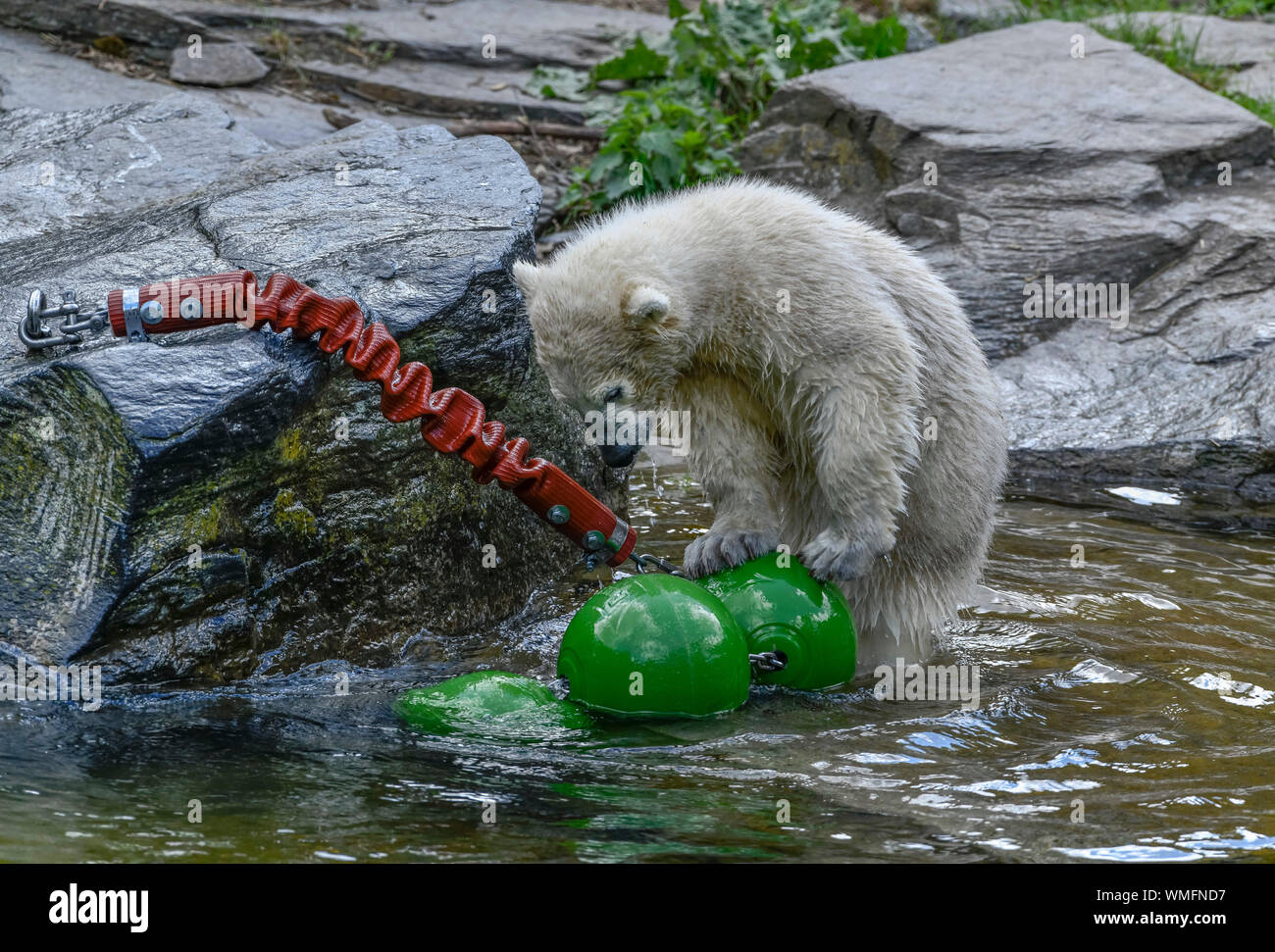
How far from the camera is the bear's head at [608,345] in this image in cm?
442

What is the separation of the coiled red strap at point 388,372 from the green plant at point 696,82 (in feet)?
16.6

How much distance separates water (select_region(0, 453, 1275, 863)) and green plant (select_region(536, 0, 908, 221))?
4912mm

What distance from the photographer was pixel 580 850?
9.96ft

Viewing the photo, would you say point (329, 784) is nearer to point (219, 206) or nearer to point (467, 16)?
point (219, 206)

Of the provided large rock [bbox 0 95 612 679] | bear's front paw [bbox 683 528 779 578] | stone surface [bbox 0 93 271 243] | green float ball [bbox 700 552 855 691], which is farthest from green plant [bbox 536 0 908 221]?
green float ball [bbox 700 552 855 691]

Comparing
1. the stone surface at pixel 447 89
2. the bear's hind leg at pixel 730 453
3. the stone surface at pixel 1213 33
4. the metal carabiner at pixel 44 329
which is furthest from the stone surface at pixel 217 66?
the stone surface at pixel 1213 33

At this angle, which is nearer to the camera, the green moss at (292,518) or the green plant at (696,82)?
the green moss at (292,518)

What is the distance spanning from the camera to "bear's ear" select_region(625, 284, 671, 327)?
429 centimetres

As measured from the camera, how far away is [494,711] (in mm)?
3865

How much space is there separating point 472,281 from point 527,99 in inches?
240

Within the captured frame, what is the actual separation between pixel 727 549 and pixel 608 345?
0.76 m

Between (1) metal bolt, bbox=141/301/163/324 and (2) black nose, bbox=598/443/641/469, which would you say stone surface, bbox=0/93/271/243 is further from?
(2) black nose, bbox=598/443/641/469

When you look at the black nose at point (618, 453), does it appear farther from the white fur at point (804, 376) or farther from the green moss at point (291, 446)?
the green moss at point (291, 446)

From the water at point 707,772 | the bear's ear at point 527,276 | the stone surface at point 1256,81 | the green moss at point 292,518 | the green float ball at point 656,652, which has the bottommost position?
the water at point 707,772
